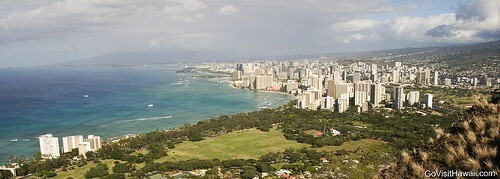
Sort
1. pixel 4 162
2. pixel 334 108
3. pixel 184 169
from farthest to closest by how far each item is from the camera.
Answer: pixel 334 108, pixel 4 162, pixel 184 169

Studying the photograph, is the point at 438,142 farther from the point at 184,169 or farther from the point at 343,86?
the point at 343,86

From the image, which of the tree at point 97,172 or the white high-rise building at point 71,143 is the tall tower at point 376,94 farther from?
the tree at point 97,172

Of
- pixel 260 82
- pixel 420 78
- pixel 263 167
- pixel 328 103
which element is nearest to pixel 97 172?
pixel 263 167

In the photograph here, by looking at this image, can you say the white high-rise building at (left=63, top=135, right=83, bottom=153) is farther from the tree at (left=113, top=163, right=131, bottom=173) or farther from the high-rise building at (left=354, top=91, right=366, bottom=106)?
the high-rise building at (left=354, top=91, right=366, bottom=106)

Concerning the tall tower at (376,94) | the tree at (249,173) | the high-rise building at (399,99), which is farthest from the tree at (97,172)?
the tall tower at (376,94)

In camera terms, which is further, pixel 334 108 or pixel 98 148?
pixel 334 108

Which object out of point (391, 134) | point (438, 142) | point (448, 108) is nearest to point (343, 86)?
point (448, 108)

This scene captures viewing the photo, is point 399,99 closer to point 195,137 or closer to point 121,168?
point 195,137

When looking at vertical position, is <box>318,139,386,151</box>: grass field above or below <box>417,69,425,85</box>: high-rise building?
below

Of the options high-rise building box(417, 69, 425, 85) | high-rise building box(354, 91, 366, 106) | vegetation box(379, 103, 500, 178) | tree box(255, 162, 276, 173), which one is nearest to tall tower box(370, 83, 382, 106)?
high-rise building box(354, 91, 366, 106)
